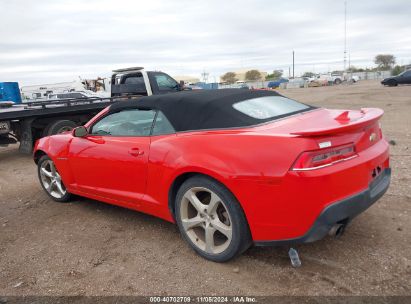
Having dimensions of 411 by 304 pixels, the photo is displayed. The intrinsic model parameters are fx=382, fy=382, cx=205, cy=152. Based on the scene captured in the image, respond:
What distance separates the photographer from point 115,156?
3.81 meters

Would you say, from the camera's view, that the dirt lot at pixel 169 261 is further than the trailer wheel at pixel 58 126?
No

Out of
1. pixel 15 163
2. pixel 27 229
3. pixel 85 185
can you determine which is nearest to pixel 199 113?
pixel 85 185

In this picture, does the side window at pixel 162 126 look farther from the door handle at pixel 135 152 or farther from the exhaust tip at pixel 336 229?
the exhaust tip at pixel 336 229

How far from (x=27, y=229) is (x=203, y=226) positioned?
7.26 feet

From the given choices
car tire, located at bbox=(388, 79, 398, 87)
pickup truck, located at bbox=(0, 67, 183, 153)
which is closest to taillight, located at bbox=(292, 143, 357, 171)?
pickup truck, located at bbox=(0, 67, 183, 153)

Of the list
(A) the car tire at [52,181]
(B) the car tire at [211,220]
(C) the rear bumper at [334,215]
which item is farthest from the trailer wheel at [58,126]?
(C) the rear bumper at [334,215]

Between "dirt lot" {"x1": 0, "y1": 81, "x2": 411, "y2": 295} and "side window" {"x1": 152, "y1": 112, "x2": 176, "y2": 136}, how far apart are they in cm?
105

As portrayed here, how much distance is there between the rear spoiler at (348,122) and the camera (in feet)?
8.61

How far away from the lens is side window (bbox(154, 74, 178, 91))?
10984mm

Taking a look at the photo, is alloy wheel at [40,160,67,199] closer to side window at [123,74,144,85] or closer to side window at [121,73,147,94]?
side window at [121,73,147,94]

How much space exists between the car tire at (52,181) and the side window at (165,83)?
6.16 m

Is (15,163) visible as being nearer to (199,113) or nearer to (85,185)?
(85,185)

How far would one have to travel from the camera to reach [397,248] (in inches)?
125

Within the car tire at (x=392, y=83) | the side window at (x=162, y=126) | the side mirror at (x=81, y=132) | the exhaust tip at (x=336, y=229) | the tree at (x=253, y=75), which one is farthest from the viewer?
the tree at (x=253, y=75)
